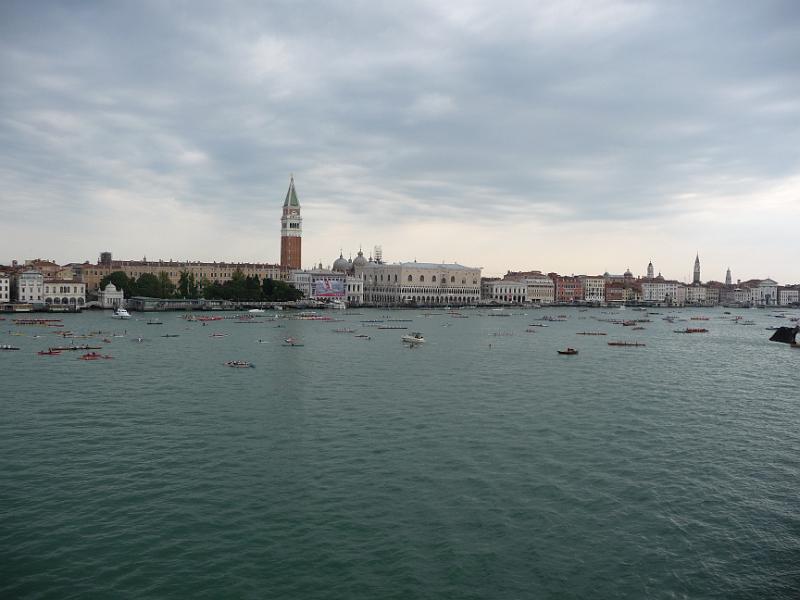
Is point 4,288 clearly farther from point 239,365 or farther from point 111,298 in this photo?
point 239,365

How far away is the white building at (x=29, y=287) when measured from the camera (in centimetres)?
7000

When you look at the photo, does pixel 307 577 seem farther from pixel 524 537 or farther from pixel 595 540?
pixel 595 540

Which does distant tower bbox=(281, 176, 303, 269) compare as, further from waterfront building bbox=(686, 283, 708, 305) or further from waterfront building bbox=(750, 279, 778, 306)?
waterfront building bbox=(750, 279, 778, 306)

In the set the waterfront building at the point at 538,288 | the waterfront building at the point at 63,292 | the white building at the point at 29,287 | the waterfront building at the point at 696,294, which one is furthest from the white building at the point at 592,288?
the white building at the point at 29,287

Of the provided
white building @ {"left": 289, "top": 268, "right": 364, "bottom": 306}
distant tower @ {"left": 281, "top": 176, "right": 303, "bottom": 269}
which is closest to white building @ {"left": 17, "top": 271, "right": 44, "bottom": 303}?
white building @ {"left": 289, "top": 268, "right": 364, "bottom": 306}

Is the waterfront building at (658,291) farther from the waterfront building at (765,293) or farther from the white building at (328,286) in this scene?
the white building at (328,286)

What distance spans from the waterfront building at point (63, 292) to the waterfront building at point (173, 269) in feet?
34.7

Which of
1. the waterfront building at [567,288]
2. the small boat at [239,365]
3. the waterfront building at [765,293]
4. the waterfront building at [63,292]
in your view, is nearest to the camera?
the small boat at [239,365]

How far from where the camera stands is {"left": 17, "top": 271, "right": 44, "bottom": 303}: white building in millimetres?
70000

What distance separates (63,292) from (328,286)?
33.3 metres

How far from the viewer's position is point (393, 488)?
35.8 ft

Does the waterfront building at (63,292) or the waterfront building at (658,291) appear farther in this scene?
the waterfront building at (658,291)

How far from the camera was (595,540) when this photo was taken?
29.6 ft

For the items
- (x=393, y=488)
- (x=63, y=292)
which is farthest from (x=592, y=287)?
(x=393, y=488)
